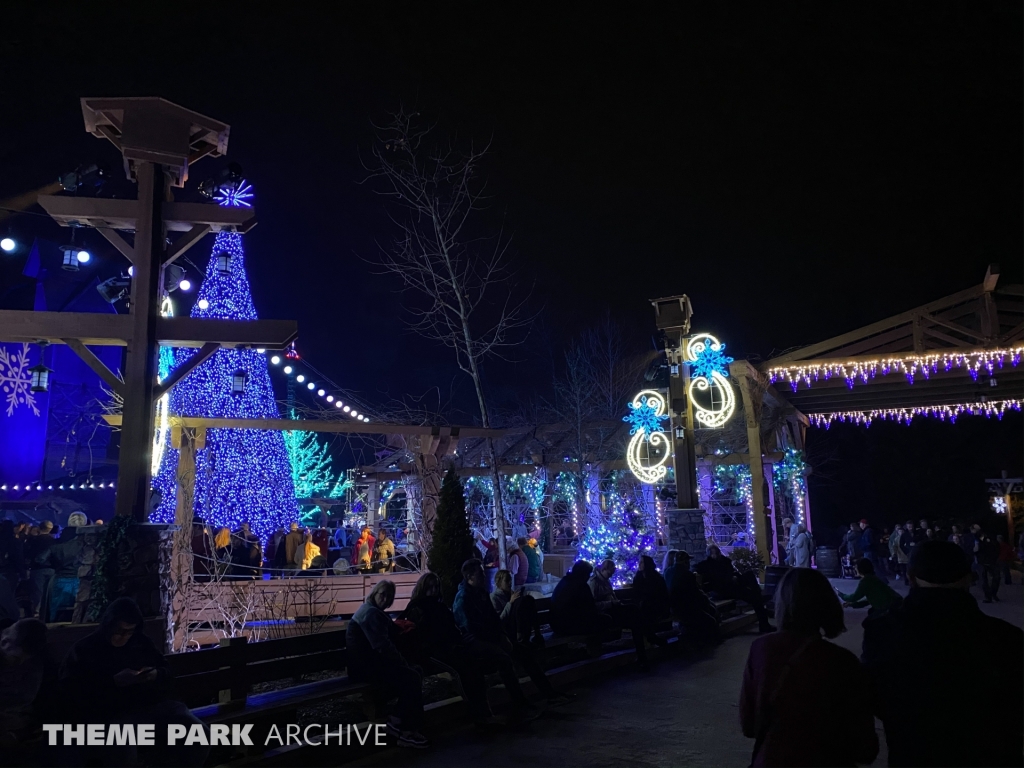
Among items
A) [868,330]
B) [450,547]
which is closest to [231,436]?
[450,547]

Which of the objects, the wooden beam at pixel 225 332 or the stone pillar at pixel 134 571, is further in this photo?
the wooden beam at pixel 225 332

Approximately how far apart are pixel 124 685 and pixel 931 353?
49.9 feet

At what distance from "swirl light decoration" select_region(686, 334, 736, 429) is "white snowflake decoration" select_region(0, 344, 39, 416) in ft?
52.6

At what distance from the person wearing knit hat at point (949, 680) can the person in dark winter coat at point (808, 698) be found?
0.46 feet

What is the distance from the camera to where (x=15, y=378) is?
18.5 m

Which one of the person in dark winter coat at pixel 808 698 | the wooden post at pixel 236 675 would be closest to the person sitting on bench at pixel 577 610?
the wooden post at pixel 236 675

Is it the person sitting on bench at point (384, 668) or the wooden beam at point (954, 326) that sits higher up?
the wooden beam at point (954, 326)

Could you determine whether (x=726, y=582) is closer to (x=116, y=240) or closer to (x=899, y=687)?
(x=899, y=687)

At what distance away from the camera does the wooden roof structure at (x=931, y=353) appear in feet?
45.7

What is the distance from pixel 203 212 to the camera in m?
8.01

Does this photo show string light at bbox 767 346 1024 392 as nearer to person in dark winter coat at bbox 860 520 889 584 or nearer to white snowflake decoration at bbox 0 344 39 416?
person in dark winter coat at bbox 860 520 889 584

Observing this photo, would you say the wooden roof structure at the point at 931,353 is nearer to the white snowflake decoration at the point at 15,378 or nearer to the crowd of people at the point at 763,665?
the crowd of people at the point at 763,665

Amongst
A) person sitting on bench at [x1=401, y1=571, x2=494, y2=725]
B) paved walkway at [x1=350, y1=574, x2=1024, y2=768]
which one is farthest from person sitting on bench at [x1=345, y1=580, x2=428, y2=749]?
person sitting on bench at [x1=401, y1=571, x2=494, y2=725]

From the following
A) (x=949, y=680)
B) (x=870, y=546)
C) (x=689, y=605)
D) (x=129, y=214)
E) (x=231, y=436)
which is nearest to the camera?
(x=949, y=680)
